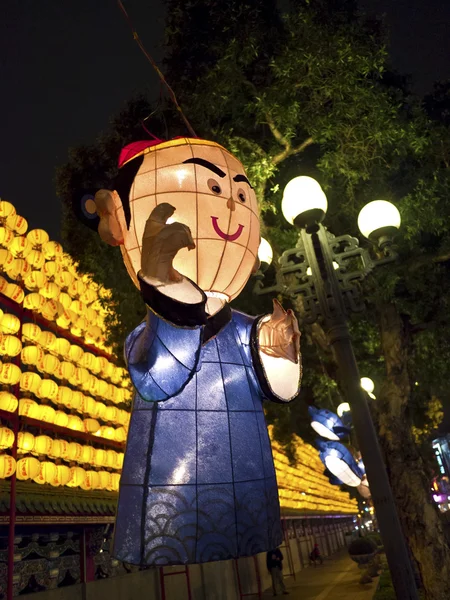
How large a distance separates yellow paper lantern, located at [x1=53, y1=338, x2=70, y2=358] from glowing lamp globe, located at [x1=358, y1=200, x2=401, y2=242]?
593 cm

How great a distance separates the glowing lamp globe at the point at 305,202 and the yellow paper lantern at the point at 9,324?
16.4 feet

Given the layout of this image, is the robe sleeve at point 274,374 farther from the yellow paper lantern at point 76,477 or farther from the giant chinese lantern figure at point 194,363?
the yellow paper lantern at point 76,477

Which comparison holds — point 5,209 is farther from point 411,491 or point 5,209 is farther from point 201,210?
point 411,491

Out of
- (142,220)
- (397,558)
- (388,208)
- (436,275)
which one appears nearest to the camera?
(142,220)

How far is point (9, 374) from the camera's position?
7.05m

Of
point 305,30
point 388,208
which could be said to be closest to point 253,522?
point 388,208

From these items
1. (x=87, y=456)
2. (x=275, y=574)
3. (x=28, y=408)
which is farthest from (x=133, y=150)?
(x=275, y=574)

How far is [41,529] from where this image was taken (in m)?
7.76

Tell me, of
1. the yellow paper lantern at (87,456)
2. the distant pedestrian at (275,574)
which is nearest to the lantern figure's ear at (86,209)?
the yellow paper lantern at (87,456)

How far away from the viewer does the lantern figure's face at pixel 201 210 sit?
6.97 feet

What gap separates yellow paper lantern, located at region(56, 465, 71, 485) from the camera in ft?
25.3

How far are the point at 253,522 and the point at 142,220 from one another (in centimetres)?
139

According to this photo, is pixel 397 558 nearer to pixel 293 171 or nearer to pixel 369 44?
pixel 369 44

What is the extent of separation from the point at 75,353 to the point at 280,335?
693 cm
